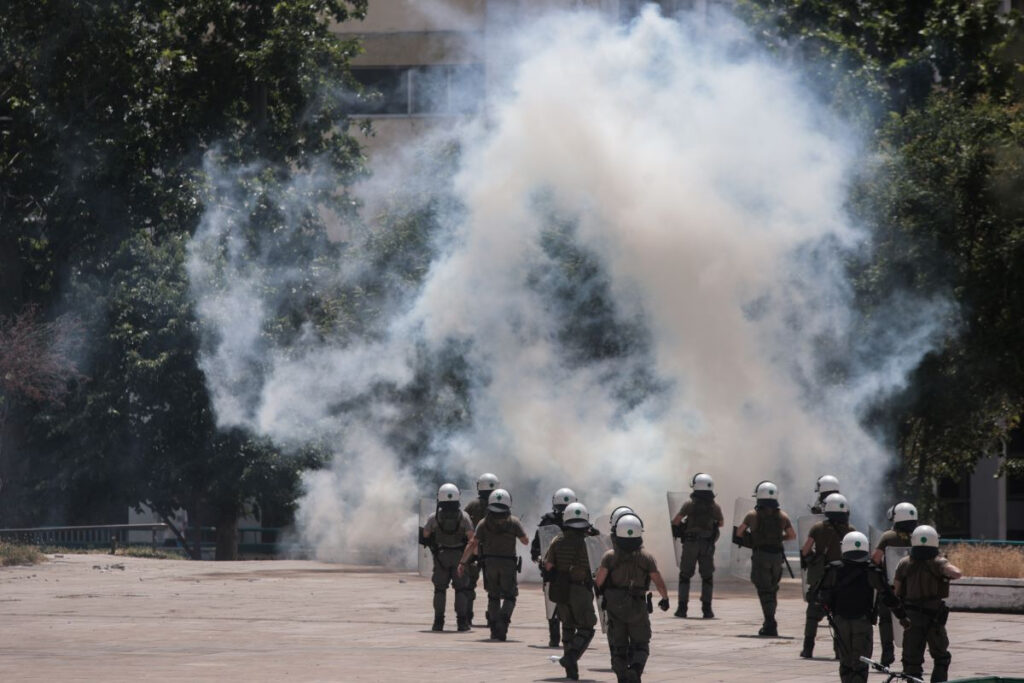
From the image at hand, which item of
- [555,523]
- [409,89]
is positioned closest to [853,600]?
[555,523]

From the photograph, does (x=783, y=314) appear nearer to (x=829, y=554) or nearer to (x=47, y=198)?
(x=829, y=554)

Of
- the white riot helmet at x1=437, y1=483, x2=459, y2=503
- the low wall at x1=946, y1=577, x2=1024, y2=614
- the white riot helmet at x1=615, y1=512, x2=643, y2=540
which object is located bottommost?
the low wall at x1=946, y1=577, x2=1024, y2=614

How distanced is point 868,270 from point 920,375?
209 cm

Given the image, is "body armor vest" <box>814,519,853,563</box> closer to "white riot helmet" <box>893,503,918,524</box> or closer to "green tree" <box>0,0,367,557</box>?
"white riot helmet" <box>893,503,918,524</box>

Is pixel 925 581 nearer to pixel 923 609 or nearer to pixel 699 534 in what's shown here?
pixel 923 609

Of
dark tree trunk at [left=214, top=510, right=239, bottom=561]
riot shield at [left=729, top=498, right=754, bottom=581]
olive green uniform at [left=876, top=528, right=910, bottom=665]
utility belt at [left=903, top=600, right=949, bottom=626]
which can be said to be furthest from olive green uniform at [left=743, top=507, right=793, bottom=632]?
dark tree trunk at [left=214, top=510, right=239, bottom=561]

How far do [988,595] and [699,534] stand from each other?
4.43 metres

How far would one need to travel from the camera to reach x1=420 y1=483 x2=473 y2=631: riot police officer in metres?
20.3

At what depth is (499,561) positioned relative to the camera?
757 inches

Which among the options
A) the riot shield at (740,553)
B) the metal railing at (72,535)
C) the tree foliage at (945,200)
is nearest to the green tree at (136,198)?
the metal railing at (72,535)

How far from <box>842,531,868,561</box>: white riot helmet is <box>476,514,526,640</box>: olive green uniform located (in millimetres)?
5896

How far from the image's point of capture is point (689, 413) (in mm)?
28234

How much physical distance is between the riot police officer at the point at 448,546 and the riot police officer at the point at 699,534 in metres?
3.48

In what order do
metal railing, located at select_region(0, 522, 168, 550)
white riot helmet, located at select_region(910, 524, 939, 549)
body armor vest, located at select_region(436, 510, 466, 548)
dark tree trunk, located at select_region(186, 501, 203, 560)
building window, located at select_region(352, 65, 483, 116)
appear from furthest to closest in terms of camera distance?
building window, located at select_region(352, 65, 483, 116) < dark tree trunk, located at select_region(186, 501, 203, 560) < metal railing, located at select_region(0, 522, 168, 550) < body armor vest, located at select_region(436, 510, 466, 548) < white riot helmet, located at select_region(910, 524, 939, 549)
